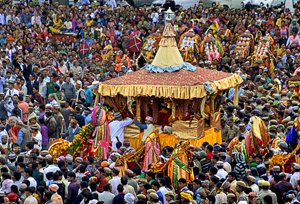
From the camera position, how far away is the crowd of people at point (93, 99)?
21766mm

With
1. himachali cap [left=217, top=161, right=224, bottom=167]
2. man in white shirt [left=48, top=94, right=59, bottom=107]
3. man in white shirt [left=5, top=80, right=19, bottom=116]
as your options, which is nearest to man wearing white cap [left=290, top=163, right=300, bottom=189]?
himachali cap [left=217, top=161, right=224, bottom=167]

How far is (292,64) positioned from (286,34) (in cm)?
355

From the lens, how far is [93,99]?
1228 inches

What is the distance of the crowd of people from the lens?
2177cm

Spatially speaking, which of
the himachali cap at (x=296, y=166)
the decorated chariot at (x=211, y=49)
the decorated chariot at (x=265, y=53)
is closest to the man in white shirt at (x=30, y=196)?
the himachali cap at (x=296, y=166)

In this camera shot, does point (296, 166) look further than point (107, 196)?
Yes

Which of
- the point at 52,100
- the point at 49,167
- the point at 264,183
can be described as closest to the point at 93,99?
the point at 52,100

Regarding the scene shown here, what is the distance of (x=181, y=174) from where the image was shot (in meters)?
23.5

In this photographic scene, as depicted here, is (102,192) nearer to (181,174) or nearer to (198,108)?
(181,174)

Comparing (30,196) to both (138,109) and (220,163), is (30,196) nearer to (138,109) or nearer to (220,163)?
(220,163)

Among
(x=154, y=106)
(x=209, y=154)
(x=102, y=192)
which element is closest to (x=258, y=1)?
(x=154, y=106)

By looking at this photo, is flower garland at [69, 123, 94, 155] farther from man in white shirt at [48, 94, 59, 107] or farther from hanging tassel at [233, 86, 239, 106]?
hanging tassel at [233, 86, 239, 106]

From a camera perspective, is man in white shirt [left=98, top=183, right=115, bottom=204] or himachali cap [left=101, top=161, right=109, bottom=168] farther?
himachali cap [left=101, top=161, right=109, bottom=168]

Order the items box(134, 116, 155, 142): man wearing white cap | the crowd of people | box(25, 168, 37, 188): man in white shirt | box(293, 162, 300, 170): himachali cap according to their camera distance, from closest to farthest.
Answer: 1. the crowd of people
2. box(25, 168, 37, 188): man in white shirt
3. box(293, 162, 300, 170): himachali cap
4. box(134, 116, 155, 142): man wearing white cap
